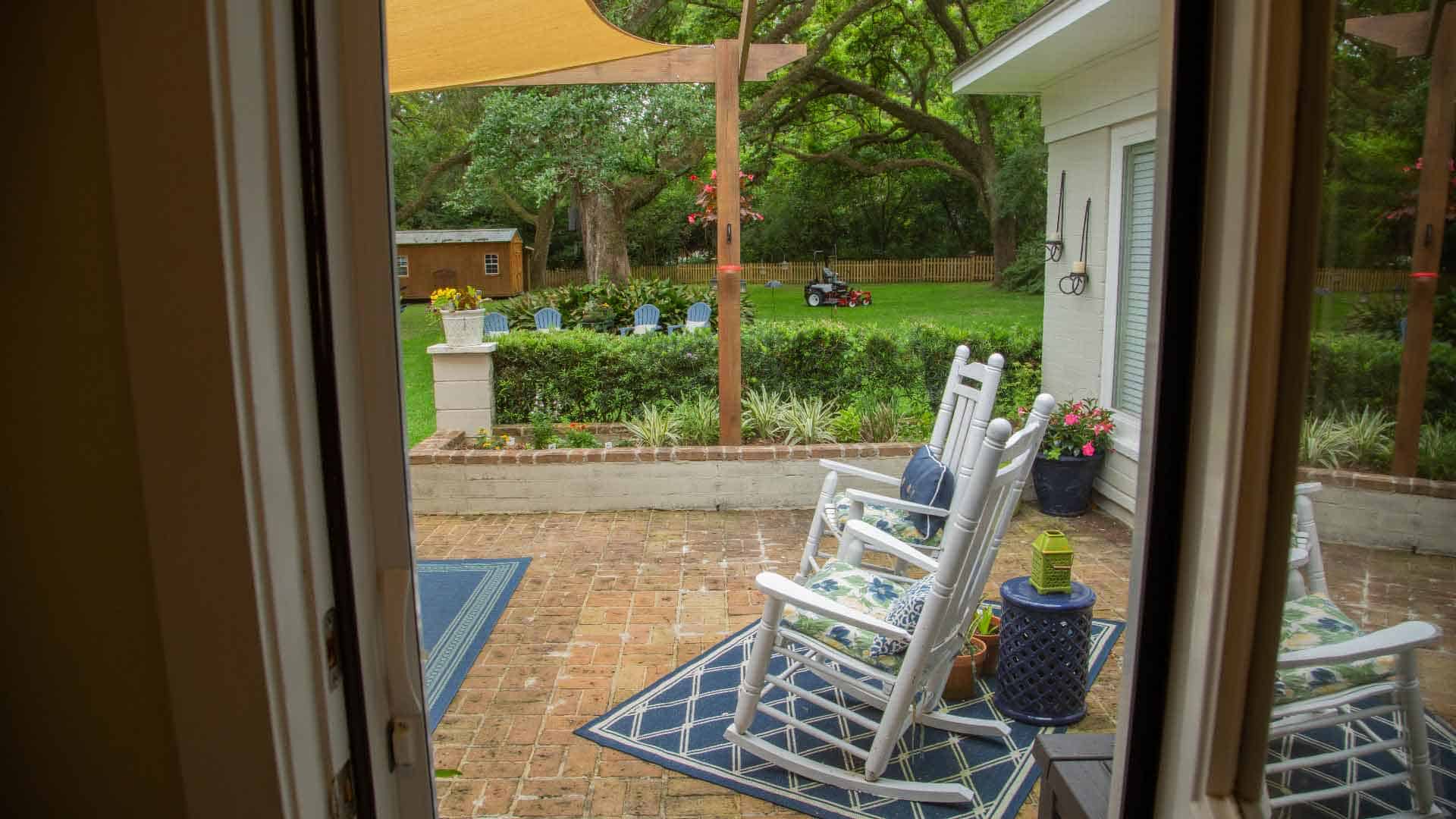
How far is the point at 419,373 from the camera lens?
12391 mm

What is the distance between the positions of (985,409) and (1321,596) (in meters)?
2.86

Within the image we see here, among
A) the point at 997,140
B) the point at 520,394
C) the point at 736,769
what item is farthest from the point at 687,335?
the point at 997,140

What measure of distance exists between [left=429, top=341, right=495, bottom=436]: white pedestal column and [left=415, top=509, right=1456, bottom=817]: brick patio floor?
100 cm

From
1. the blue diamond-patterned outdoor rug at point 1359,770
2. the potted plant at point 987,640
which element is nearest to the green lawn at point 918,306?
the potted plant at point 987,640

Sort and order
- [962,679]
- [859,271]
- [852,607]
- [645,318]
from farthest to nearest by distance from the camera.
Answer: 1. [859,271]
2. [645,318]
3. [962,679]
4. [852,607]

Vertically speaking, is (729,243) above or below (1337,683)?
above

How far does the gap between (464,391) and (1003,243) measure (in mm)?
17216

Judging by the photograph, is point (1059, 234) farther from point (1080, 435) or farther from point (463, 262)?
point (463, 262)

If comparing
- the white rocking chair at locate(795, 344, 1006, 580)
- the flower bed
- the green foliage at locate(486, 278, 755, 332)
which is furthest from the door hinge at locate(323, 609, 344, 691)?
the green foliage at locate(486, 278, 755, 332)

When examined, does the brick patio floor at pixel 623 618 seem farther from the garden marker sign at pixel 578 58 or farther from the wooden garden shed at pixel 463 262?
the wooden garden shed at pixel 463 262

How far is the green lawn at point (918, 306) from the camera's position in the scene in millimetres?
16953

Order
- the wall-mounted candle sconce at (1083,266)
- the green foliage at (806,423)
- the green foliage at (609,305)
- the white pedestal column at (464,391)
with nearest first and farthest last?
the wall-mounted candle sconce at (1083,266) → the green foliage at (806,423) → the white pedestal column at (464,391) → the green foliage at (609,305)

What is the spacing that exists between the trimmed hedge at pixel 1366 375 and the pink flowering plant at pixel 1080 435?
4.91m

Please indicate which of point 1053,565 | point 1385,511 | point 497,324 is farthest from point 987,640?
point 497,324
